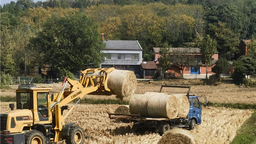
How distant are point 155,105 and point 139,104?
871mm

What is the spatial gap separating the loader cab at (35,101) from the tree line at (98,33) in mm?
44407

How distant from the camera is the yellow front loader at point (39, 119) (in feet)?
44.1

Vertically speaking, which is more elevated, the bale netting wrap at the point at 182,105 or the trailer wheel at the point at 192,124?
the bale netting wrap at the point at 182,105

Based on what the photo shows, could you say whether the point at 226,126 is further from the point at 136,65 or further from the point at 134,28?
the point at 134,28

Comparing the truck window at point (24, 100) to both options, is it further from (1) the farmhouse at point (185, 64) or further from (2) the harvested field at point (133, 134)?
(1) the farmhouse at point (185, 64)

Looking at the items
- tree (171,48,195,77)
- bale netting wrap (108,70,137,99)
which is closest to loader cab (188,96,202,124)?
bale netting wrap (108,70,137,99)

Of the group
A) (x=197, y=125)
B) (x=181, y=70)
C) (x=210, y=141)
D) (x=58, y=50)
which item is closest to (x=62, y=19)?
(x=58, y=50)

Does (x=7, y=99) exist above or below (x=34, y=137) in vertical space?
below

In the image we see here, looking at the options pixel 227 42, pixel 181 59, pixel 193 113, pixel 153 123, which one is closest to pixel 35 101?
pixel 153 123

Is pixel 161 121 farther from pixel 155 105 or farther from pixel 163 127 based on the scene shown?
pixel 155 105

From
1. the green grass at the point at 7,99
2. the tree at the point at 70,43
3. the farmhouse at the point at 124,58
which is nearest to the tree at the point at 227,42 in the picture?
the farmhouse at the point at 124,58

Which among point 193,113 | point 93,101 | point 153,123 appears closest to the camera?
point 153,123

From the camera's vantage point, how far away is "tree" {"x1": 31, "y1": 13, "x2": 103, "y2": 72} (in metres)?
59.2

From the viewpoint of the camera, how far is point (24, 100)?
14.5m
